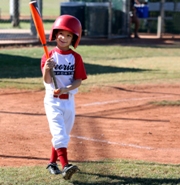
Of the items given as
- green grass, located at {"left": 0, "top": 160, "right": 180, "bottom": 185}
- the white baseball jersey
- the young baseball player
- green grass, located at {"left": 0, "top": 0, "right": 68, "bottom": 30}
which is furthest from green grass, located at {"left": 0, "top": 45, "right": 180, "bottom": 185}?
green grass, located at {"left": 0, "top": 0, "right": 68, "bottom": 30}

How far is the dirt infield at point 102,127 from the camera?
675cm

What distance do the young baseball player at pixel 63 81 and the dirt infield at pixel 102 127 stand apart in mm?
961

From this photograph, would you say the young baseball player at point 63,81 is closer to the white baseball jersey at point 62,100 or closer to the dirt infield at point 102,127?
the white baseball jersey at point 62,100

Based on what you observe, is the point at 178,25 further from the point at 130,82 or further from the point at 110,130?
the point at 110,130

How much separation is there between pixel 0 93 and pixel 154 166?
5.57m

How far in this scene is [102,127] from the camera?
8.34m

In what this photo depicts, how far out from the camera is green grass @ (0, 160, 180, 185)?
17.3 ft

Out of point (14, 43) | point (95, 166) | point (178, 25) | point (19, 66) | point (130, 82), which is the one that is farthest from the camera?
point (178, 25)

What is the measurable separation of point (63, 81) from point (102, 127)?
9.92 feet

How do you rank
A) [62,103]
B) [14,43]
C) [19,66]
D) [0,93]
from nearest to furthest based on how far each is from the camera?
[62,103] < [0,93] < [19,66] < [14,43]

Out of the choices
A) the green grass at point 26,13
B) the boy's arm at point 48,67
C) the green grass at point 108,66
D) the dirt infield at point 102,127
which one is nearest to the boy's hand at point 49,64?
the boy's arm at point 48,67

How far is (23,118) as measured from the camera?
8.81 m

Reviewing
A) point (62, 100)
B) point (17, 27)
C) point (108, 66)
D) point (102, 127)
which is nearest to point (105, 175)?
point (62, 100)

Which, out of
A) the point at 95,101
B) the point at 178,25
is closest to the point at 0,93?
the point at 95,101
